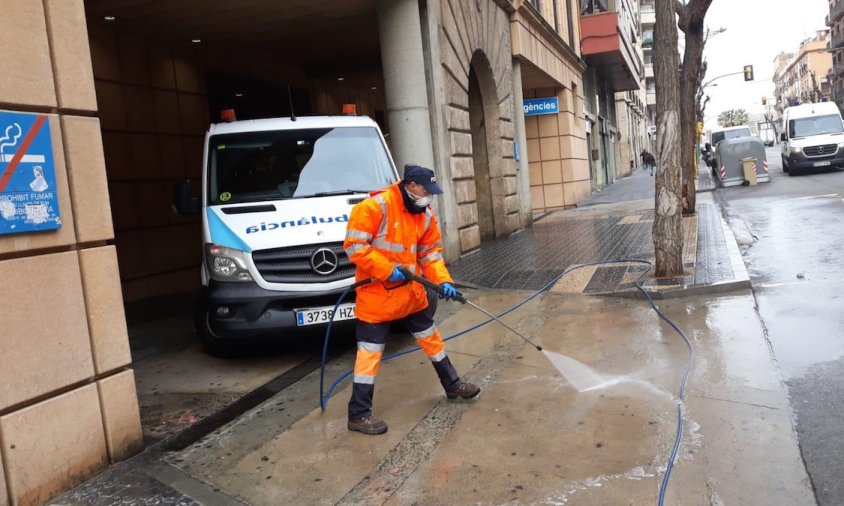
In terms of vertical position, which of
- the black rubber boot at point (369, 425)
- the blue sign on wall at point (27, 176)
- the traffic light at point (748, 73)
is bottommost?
the black rubber boot at point (369, 425)

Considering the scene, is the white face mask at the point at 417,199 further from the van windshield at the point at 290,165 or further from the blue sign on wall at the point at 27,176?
the van windshield at the point at 290,165

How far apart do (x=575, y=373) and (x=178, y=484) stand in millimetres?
2878

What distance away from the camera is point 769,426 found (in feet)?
13.4

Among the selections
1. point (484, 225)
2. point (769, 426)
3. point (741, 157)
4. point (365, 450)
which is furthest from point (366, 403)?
point (741, 157)

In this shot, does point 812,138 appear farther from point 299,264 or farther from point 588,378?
point 299,264

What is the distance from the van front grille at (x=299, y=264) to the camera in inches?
235

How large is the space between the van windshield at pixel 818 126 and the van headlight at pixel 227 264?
23.7 m

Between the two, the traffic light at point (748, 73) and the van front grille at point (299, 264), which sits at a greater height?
the traffic light at point (748, 73)

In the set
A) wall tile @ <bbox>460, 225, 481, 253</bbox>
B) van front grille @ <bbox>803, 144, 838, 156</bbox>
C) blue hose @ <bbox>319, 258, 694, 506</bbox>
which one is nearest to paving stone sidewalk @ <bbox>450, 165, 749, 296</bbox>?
blue hose @ <bbox>319, 258, 694, 506</bbox>

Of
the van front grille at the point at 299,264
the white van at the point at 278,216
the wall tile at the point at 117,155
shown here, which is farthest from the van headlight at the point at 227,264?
the wall tile at the point at 117,155

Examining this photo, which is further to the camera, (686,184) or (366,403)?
(686,184)

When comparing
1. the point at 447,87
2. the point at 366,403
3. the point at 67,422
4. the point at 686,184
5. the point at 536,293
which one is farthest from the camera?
the point at 686,184

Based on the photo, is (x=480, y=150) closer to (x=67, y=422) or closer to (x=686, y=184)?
(x=686, y=184)

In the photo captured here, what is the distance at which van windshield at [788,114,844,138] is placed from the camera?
79.0 ft
